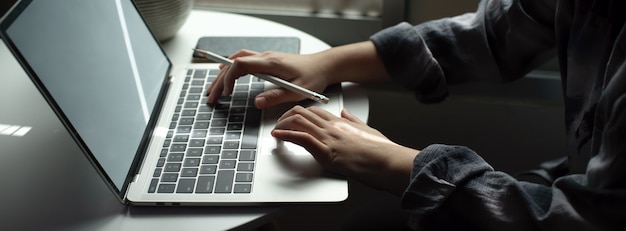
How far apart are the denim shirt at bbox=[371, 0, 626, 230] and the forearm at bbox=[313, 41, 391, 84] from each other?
1cm

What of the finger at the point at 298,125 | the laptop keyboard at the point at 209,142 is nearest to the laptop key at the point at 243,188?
the laptop keyboard at the point at 209,142

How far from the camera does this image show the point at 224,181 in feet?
2.27

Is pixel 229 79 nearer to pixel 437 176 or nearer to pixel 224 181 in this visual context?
pixel 224 181

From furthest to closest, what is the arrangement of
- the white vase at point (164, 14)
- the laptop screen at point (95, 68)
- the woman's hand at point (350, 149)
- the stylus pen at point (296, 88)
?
the white vase at point (164, 14) → the stylus pen at point (296, 88) → the woman's hand at point (350, 149) → the laptop screen at point (95, 68)

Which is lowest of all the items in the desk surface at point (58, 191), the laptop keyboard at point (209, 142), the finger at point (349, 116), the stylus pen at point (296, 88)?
the desk surface at point (58, 191)

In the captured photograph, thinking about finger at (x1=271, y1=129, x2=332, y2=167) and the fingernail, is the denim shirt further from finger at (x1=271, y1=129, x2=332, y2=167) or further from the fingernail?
the fingernail

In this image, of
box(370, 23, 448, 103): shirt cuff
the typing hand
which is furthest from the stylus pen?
box(370, 23, 448, 103): shirt cuff

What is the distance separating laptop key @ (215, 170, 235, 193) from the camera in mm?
680

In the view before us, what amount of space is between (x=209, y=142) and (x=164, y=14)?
307mm

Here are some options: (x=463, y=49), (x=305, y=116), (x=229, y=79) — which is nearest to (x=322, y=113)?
(x=305, y=116)

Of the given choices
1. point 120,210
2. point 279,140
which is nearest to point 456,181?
point 279,140

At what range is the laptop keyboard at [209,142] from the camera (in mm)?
692

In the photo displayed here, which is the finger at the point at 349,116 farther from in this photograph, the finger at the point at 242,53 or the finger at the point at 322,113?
the finger at the point at 242,53

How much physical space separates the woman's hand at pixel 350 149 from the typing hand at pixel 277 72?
0.26ft
